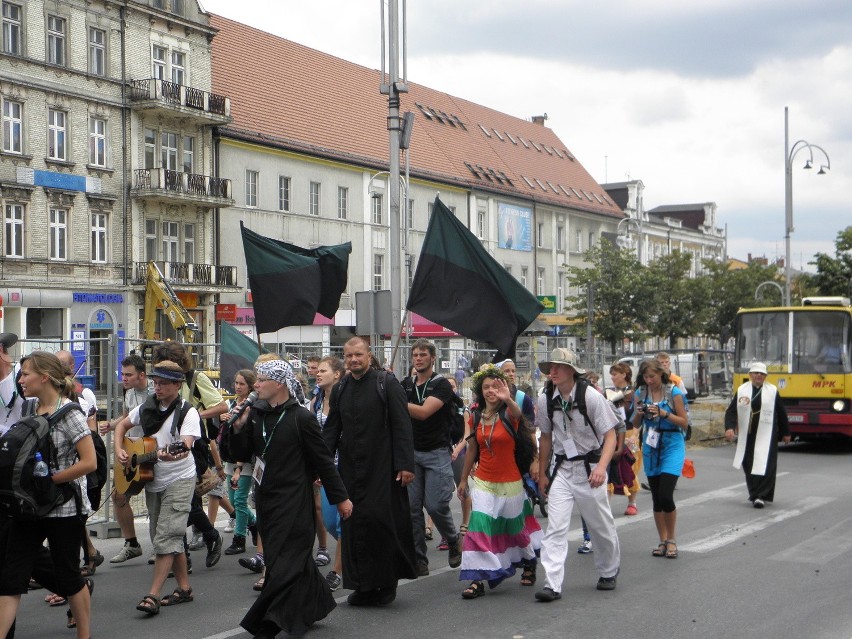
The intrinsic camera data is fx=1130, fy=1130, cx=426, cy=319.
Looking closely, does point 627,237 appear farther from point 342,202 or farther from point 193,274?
point 193,274

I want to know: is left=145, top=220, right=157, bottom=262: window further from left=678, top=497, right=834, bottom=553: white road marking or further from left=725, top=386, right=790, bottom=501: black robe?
left=678, top=497, right=834, bottom=553: white road marking

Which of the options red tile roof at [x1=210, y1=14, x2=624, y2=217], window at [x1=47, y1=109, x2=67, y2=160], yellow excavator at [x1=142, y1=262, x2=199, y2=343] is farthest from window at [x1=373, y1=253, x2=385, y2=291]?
window at [x1=47, y1=109, x2=67, y2=160]

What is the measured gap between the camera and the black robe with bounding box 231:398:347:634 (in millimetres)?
6887

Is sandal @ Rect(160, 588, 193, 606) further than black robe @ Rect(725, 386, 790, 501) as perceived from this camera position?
No

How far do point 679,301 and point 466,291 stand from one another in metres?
46.6

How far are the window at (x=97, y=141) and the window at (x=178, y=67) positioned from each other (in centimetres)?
395

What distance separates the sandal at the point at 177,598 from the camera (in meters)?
8.16

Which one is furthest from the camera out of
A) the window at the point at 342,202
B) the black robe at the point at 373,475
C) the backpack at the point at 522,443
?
the window at the point at 342,202

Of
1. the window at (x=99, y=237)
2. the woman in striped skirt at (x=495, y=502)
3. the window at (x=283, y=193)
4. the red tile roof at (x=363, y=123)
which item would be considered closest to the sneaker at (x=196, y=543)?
the woman in striped skirt at (x=495, y=502)

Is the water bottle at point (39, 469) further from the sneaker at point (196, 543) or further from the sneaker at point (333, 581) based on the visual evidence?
the sneaker at point (196, 543)

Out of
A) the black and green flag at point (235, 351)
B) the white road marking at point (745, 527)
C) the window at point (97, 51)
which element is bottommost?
the white road marking at point (745, 527)

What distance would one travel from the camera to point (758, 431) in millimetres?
14391

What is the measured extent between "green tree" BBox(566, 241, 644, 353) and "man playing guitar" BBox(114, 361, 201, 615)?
4336 cm

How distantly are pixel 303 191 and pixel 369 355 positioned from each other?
3852 cm
